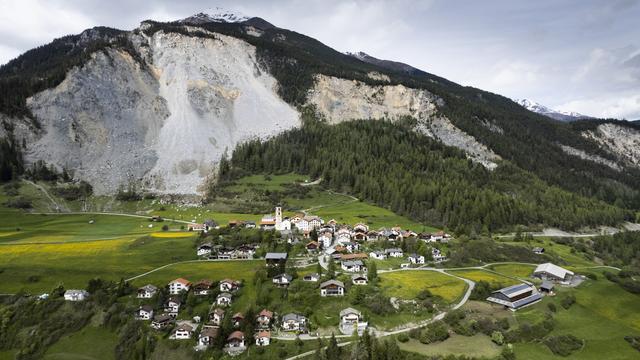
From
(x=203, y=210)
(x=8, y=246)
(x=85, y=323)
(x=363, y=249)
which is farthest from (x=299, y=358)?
(x=203, y=210)

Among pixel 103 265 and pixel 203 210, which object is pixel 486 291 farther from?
pixel 203 210

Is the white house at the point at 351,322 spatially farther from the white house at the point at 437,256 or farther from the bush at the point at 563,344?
the white house at the point at 437,256

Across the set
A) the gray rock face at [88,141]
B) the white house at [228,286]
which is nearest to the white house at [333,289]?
the white house at [228,286]

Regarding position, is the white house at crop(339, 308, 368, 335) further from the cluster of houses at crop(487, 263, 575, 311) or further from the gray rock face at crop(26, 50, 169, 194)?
the gray rock face at crop(26, 50, 169, 194)

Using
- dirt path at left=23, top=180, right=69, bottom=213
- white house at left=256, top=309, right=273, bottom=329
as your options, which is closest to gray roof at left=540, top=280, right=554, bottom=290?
white house at left=256, top=309, right=273, bottom=329

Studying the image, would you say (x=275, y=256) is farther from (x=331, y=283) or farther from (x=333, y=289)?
(x=333, y=289)

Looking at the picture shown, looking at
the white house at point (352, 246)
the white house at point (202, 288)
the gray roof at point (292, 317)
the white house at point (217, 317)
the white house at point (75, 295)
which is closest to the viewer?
the gray roof at point (292, 317)

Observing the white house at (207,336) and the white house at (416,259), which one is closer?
the white house at (207,336)
